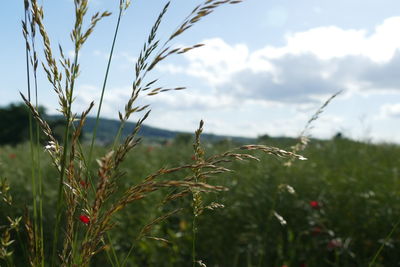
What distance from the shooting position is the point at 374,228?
4.15 metres

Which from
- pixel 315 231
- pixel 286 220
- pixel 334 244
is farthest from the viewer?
pixel 286 220

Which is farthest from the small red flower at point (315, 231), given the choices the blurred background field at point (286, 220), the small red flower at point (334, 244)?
the small red flower at point (334, 244)

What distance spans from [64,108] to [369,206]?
339 cm

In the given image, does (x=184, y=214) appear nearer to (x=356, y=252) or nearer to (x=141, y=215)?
(x=141, y=215)

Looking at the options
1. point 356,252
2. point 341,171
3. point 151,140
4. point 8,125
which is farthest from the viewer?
point 8,125

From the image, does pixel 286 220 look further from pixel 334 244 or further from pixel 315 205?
pixel 334 244

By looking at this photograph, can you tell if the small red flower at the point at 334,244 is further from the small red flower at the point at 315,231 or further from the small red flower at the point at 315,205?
the small red flower at the point at 315,205

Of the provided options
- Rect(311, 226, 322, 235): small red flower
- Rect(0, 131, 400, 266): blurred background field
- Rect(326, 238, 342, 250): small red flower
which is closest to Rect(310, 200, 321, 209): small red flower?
Rect(0, 131, 400, 266): blurred background field

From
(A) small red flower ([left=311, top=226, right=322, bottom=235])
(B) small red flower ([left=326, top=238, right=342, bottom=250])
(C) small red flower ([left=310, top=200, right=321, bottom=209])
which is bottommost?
(B) small red flower ([left=326, top=238, right=342, bottom=250])

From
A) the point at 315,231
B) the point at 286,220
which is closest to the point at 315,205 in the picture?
the point at 315,231

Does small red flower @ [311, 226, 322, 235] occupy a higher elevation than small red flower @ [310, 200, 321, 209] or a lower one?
lower

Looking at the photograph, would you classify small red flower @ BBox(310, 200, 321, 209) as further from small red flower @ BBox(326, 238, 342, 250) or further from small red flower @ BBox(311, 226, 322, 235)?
small red flower @ BBox(326, 238, 342, 250)

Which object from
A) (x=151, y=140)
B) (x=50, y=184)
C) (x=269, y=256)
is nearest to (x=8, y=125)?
(x=151, y=140)

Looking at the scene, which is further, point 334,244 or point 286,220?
point 286,220
